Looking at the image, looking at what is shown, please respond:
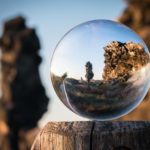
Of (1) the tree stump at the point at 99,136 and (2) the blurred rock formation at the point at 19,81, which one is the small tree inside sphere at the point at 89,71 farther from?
(2) the blurred rock formation at the point at 19,81

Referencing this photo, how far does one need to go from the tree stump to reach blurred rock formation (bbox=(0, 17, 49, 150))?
14.2 metres

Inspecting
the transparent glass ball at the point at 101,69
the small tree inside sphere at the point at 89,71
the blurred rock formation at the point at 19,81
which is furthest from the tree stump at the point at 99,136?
the blurred rock formation at the point at 19,81

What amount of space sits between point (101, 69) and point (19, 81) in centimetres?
1502

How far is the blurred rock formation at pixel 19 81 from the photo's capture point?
1747 cm

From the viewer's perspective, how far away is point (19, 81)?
707 inches

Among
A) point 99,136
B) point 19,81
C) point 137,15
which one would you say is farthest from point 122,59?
point 19,81

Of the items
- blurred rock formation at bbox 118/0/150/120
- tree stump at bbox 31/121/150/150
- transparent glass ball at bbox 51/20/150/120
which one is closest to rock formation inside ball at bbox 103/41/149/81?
transparent glass ball at bbox 51/20/150/120

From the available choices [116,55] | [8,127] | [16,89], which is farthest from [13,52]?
[116,55]

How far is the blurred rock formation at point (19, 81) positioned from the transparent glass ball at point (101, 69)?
14.1 meters

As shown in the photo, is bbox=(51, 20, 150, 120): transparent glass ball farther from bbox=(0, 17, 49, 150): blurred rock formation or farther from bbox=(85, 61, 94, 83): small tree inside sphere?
bbox=(0, 17, 49, 150): blurred rock formation

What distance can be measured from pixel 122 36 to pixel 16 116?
15.0 metres

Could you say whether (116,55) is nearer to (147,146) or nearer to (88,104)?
(88,104)

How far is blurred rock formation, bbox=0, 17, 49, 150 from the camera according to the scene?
1747cm

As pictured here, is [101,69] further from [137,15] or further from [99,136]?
[137,15]
